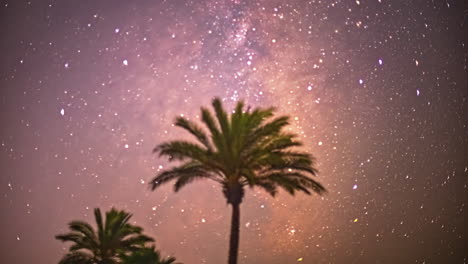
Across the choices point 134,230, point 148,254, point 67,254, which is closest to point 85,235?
point 67,254

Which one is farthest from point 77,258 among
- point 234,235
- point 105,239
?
point 234,235

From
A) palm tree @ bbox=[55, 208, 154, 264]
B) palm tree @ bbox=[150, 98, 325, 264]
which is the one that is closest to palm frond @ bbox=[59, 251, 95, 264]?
palm tree @ bbox=[55, 208, 154, 264]

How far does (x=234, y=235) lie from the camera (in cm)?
1280

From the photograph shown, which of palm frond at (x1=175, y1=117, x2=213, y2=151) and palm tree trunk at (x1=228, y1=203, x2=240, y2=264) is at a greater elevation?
palm frond at (x1=175, y1=117, x2=213, y2=151)

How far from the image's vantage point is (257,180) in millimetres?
12547

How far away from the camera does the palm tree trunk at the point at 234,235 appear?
12.6m

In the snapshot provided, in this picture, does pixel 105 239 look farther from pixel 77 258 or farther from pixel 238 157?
pixel 238 157

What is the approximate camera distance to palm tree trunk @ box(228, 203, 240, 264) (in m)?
12.6

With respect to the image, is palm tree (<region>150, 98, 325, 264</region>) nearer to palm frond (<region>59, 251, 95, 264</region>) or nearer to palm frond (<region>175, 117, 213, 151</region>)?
palm frond (<region>175, 117, 213, 151</region>)

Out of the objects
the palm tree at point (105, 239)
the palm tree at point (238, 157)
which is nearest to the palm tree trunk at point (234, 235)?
the palm tree at point (238, 157)

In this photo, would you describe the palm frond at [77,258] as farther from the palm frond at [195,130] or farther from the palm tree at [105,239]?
the palm frond at [195,130]

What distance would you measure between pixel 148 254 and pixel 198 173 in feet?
12.0

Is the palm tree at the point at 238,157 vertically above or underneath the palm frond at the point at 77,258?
above

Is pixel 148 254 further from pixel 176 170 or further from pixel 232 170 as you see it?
pixel 232 170
